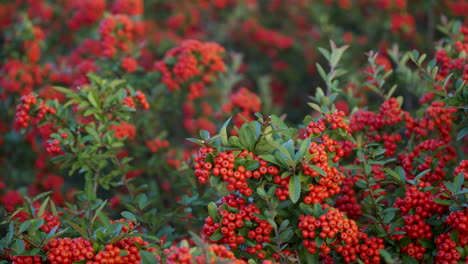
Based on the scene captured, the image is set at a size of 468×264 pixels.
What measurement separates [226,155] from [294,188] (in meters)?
0.36

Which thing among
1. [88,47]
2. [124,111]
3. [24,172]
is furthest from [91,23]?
[124,111]

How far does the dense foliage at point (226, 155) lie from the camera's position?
2.33 m

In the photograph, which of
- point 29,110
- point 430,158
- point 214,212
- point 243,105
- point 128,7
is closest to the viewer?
point 214,212

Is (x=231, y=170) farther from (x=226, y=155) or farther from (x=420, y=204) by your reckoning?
(x=420, y=204)

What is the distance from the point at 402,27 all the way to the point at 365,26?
62 centimetres

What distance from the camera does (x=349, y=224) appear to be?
90.3 inches

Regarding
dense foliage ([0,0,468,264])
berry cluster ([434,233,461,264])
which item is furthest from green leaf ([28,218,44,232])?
berry cluster ([434,233,461,264])

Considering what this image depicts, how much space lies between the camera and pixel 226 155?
7.46ft

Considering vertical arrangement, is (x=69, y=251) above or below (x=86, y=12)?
below

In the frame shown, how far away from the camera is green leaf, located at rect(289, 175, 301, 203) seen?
222cm

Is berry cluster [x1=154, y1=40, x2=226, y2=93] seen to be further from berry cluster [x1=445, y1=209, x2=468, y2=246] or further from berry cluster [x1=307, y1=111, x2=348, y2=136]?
berry cluster [x1=445, y1=209, x2=468, y2=246]

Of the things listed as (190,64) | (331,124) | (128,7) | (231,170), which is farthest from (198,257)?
(128,7)

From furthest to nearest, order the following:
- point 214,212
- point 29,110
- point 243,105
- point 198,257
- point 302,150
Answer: point 243,105
point 29,110
point 214,212
point 302,150
point 198,257

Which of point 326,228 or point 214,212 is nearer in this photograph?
point 326,228
